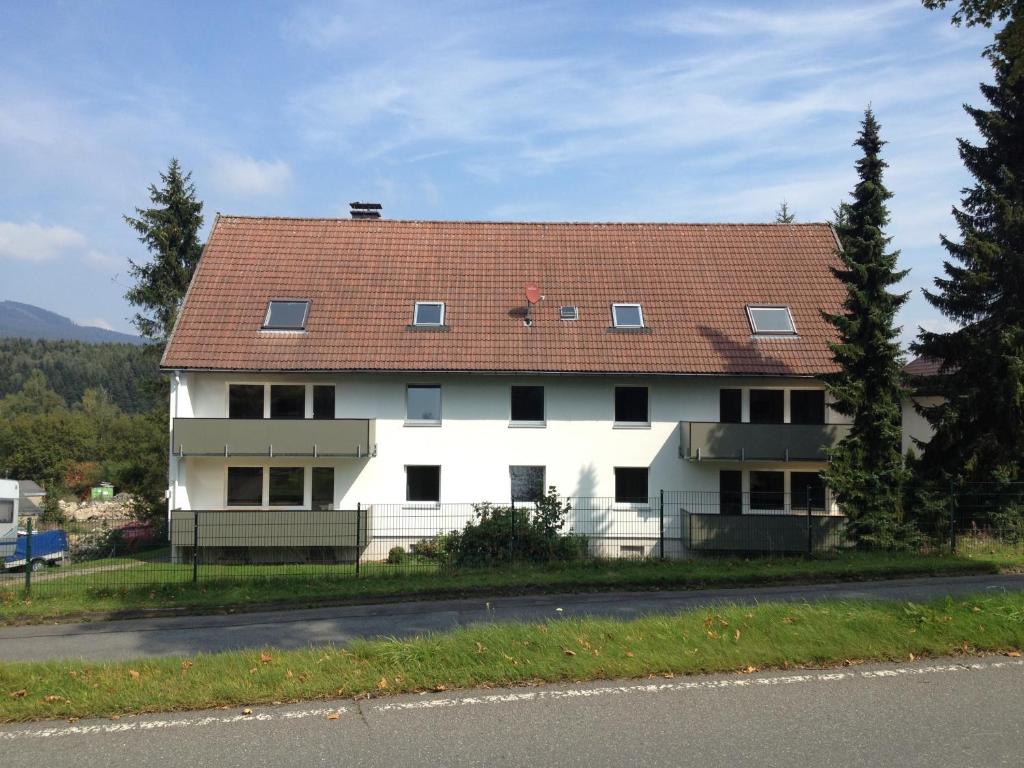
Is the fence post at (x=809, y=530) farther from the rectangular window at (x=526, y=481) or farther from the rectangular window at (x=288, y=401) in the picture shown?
the rectangular window at (x=288, y=401)

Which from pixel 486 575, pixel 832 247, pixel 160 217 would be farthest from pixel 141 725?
pixel 160 217

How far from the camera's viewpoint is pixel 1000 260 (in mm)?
19688

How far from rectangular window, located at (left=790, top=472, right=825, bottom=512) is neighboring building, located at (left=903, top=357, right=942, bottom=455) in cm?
235

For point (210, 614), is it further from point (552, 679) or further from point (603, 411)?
point (603, 411)

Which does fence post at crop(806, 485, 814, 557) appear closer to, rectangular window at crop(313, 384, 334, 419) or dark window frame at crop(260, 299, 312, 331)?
rectangular window at crop(313, 384, 334, 419)

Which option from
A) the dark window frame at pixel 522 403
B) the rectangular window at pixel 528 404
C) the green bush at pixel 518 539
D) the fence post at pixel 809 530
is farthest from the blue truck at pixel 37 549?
the fence post at pixel 809 530

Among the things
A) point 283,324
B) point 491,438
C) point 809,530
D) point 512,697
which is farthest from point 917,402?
point 512,697

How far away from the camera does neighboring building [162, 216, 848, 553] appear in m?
22.6

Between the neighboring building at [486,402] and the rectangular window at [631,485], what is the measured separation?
0.05 metres

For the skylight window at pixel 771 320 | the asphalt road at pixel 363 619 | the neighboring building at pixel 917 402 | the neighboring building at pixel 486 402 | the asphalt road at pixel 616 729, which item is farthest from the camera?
the skylight window at pixel 771 320

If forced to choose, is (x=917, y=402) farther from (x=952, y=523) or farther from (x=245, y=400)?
(x=245, y=400)

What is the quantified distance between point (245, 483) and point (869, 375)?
1521 centimetres

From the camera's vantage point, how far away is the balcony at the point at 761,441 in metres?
22.4

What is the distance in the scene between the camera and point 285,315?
24.5 meters
